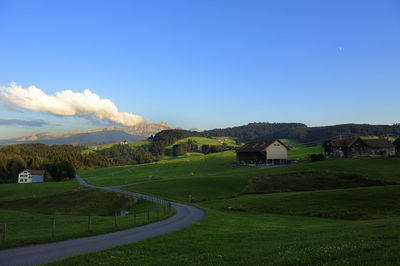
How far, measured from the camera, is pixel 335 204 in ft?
137

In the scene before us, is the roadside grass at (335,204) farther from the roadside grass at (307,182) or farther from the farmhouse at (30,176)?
the farmhouse at (30,176)

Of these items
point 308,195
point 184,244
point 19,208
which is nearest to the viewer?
point 184,244

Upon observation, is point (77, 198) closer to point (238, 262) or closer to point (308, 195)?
point (308, 195)

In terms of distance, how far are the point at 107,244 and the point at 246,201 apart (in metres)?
35.8

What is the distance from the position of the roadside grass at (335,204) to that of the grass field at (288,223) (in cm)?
11

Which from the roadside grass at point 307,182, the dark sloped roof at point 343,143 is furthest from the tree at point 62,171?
the dark sloped roof at point 343,143

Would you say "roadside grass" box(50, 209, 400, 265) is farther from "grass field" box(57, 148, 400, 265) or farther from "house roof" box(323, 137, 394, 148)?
"house roof" box(323, 137, 394, 148)

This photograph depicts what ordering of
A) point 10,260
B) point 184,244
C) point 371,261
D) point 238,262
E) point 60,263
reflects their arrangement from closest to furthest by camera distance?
point 371,261 → point 238,262 → point 60,263 → point 10,260 → point 184,244

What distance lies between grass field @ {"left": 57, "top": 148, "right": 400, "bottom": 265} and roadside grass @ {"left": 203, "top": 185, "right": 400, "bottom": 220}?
0.11 meters

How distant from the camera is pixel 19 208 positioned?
232 feet

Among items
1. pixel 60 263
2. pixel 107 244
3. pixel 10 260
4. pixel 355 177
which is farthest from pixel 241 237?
pixel 355 177

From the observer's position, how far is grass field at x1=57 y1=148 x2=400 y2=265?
42.9ft

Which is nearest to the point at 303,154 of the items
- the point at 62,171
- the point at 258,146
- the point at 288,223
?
the point at 258,146

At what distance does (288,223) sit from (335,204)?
1445 cm
